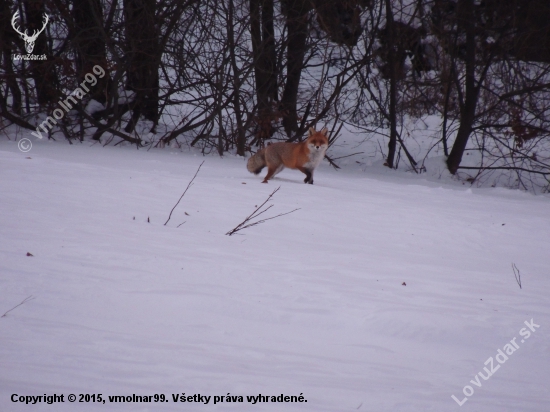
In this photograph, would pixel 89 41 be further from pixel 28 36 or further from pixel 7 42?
pixel 7 42

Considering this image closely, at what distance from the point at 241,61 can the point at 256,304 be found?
1093 centimetres

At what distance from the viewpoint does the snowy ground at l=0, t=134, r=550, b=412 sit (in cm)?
249

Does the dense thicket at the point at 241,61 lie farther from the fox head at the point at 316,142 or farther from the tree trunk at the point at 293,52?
the fox head at the point at 316,142

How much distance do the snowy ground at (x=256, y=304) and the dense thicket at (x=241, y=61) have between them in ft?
22.9

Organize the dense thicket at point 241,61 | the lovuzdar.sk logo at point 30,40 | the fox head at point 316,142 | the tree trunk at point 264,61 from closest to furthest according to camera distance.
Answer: the fox head at point 316,142, the lovuzdar.sk logo at point 30,40, the dense thicket at point 241,61, the tree trunk at point 264,61

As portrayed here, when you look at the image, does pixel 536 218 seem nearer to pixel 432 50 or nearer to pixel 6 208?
pixel 6 208

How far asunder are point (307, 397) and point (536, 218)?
599cm

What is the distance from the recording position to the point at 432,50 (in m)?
15.1

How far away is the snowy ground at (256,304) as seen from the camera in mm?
2490

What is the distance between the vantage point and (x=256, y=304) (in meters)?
3.39

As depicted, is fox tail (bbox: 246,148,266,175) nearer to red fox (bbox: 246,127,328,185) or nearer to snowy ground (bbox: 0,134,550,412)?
red fox (bbox: 246,127,328,185)

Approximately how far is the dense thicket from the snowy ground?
22.9 feet

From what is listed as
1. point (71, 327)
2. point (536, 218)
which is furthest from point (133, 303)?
point (536, 218)

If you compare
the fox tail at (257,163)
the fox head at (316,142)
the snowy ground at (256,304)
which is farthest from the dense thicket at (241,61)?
the snowy ground at (256,304)
